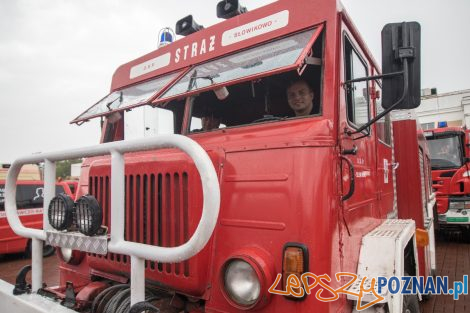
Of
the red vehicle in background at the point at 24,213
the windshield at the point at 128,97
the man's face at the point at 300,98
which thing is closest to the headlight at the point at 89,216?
Result: the windshield at the point at 128,97

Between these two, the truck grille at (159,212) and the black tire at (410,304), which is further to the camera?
the black tire at (410,304)

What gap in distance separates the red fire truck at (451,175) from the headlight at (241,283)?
7.80m

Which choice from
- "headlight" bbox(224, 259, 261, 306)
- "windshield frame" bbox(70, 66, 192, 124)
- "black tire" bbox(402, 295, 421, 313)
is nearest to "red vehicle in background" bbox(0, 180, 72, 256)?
"windshield frame" bbox(70, 66, 192, 124)

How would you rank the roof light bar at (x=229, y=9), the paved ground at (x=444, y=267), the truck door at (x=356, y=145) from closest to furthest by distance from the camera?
the truck door at (x=356, y=145), the roof light bar at (x=229, y=9), the paved ground at (x=444, y=267)

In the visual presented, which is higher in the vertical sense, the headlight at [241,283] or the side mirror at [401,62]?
the side mirror at [401,62]

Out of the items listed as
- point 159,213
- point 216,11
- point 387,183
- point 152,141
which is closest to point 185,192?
point 159,213

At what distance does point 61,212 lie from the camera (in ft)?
6.20

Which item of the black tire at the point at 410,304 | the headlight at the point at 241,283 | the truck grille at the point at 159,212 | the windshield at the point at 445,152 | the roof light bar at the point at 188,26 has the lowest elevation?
the black tire at the point at 410,304

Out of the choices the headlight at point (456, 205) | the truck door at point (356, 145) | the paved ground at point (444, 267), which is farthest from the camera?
the headlight at point (456, 205)

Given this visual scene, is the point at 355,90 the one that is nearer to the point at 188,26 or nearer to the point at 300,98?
the point at 300,98

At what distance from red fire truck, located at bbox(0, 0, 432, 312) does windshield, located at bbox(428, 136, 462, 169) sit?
7827 mm

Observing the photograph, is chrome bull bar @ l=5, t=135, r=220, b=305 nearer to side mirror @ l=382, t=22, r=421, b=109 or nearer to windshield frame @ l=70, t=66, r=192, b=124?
windshield frame @ l=70, t=66, r=192, b=124

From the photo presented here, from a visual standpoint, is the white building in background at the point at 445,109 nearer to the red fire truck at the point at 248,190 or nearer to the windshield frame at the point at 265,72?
the red fire truck at the point at 248,190

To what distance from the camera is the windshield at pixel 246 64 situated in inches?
81.0
